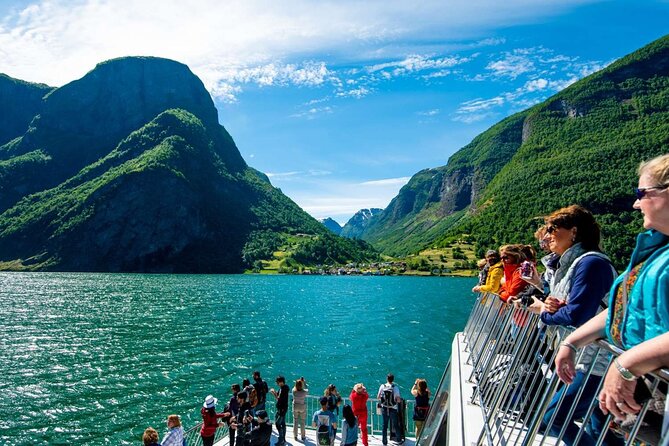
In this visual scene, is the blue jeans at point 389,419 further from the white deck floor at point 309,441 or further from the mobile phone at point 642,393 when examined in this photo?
the mobile phone at point 642,393

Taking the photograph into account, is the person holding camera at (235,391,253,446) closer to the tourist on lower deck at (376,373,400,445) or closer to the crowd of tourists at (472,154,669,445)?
the tourist on lower deck at (376,373,400,445)

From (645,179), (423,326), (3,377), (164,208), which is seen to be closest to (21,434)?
(3,377)

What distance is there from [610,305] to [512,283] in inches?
153

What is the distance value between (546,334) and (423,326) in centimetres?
5123

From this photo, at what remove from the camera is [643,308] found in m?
2.35

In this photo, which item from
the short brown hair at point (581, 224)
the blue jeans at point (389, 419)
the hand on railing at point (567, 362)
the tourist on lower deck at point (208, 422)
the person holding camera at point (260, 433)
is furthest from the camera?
the blue jeans at point (389, 419)

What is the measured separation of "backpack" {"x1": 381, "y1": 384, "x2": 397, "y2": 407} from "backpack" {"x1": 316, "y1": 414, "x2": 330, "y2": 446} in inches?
72.9

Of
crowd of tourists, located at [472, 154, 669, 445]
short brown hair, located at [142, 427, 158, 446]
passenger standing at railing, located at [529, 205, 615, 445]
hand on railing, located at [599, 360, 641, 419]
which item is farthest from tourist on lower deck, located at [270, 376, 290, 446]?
hand on railing, located at [599, 360, 641, 419]

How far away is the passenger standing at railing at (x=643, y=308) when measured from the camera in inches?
77.0

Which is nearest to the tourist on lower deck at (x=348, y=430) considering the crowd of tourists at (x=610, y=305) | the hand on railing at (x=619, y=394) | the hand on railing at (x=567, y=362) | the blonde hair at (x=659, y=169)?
the crowd of tourists at (x=610, y=305)

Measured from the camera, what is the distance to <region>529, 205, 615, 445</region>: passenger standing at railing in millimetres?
3750

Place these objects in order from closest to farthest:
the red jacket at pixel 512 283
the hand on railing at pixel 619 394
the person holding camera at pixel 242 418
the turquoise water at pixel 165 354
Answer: the hand on railing at pixel 619 394
the red jacket at pixel 512 283
the person holding camera at pixel 242 418
the turquoise water at pixel 165 354

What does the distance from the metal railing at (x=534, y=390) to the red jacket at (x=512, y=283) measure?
0.22 metres

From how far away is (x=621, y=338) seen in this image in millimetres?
2520
